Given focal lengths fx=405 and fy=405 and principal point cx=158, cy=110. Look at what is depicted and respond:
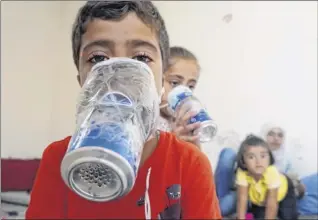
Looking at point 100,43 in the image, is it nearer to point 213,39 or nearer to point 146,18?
point 146,18

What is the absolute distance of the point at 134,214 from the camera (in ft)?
1.11

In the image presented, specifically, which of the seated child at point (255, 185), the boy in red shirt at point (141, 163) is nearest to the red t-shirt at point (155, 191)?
the boy in red shirt at point (141, 163)

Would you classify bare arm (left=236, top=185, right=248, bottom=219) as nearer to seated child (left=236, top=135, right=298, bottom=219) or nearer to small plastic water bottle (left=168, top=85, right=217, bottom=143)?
seated child (left=236, top=135, right=298, bottom=219)

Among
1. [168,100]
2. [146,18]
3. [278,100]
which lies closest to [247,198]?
[168,100]

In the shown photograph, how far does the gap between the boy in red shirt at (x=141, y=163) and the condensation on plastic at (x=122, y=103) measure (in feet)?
0.06

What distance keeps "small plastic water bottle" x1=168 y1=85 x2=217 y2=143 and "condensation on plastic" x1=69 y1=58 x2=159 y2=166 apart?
0.11 metres

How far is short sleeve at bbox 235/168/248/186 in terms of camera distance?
2.08 ft

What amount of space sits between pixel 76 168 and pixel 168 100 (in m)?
0.20

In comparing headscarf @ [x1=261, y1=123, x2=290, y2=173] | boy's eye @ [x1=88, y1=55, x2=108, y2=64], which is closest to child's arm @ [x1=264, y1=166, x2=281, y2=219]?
headscarf @ [x1=261, y1=123, x2=290, y2=173]

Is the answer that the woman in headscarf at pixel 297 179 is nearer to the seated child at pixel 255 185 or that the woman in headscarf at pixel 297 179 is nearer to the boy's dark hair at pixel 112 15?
the seated child at pixel 255 185

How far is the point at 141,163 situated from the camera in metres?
Answer: 0.34

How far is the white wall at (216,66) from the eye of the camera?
0.43 meters

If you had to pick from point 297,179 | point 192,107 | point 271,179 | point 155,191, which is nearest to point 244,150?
point 271,179

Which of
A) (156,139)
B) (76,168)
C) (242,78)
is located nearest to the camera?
(76,168)
